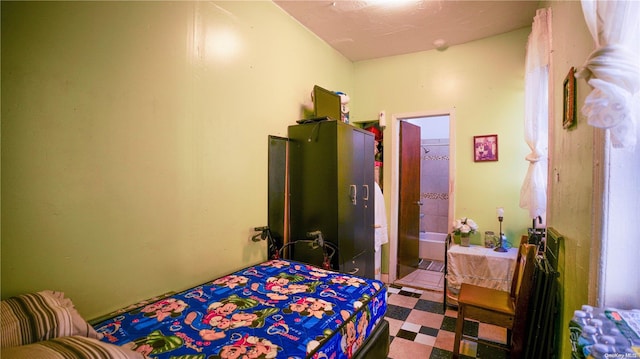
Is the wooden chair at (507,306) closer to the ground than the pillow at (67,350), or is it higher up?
closer to the ground

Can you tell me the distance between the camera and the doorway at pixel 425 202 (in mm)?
3828

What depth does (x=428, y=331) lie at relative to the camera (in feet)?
8.67

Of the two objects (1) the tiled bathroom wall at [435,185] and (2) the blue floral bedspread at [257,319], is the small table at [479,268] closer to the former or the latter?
(2) the blue floral bedspread at [257,319]

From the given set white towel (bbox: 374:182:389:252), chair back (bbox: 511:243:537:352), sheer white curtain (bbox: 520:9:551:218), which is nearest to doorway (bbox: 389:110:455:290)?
white towel (bbox: 374:182:389:252)

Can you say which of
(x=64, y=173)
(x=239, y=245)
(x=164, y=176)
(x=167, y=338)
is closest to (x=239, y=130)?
(x=164, y=176)

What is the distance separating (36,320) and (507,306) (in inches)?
101

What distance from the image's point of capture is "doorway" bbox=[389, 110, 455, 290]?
12.6 feet

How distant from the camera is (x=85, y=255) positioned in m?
1.45

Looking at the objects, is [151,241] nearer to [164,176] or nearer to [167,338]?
[164,176]

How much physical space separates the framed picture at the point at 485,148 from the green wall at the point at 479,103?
0.05 m

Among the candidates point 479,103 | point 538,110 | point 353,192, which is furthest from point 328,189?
point 479,103

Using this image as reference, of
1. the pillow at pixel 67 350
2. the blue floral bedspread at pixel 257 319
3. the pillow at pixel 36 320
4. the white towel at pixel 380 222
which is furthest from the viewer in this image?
the white towel at pixel 380 222

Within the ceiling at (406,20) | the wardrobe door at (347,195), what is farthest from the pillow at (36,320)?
the ceiling at (406,20)

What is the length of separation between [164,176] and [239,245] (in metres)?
0.81
